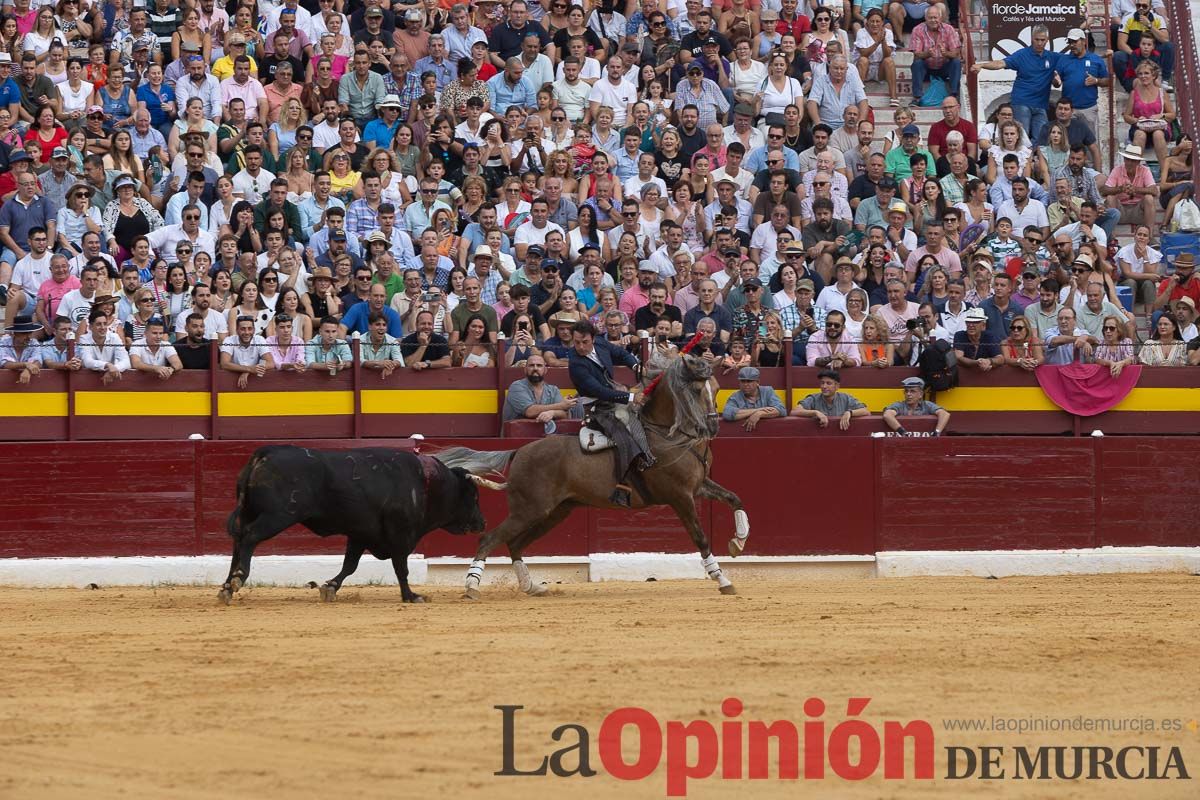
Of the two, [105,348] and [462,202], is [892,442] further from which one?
[105,348]

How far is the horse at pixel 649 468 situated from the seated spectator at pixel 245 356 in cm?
302

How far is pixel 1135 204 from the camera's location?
19.4m

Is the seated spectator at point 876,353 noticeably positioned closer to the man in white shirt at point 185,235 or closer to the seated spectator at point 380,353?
the seated spectator at point 380,353

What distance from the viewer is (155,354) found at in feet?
51.1

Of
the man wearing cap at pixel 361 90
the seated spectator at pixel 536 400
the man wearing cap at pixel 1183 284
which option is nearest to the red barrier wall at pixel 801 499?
the seated spectator at pixel 536 400

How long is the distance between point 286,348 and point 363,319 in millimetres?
905

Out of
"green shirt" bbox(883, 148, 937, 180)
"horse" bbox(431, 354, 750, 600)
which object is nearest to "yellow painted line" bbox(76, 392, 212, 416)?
"horse" bbox(431, 354, 750, 600)

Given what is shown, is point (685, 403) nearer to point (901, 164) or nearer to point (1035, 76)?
point (901, 164)

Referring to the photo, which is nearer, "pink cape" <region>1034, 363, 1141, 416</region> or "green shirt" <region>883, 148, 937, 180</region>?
"pink cape" <region>1034, 363, 1141, 416</region>

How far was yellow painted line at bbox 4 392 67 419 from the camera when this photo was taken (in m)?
15.5

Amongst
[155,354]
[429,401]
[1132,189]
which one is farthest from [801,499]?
[1132,189]

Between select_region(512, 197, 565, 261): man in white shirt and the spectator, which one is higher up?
the spectator

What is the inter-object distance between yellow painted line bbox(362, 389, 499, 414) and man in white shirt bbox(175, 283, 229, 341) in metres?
1.40

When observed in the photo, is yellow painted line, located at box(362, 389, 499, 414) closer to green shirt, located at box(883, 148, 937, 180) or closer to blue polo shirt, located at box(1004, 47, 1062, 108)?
green shirt, located at box(883, 148, 937, 180)
